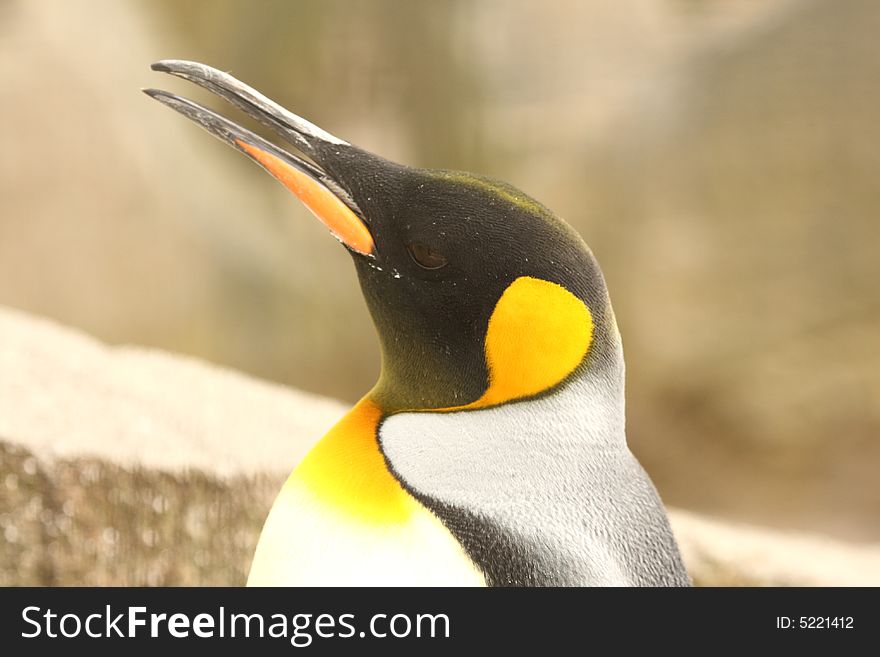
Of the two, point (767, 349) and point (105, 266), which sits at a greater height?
point (105, 266)

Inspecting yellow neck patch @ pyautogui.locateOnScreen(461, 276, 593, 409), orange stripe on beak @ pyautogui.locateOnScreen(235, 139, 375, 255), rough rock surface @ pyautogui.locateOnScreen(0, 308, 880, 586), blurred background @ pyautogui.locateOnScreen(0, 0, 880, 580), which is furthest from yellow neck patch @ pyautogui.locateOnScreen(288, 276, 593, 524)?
blurred background @ pyautogui.locateOnScreen(0, 0, 880, 580)

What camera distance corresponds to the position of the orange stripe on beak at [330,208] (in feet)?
2.50

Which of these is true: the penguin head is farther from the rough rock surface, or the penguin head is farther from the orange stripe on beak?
the rough rock surface

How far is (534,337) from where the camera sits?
71 centimetres

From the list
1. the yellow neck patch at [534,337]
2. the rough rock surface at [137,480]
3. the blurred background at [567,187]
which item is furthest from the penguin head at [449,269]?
A: the blurred background at [567,187]

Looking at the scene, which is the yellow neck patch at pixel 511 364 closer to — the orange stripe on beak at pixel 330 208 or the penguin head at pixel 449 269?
the penguin head at pixel 449 269

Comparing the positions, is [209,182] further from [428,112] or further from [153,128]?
[428,112]

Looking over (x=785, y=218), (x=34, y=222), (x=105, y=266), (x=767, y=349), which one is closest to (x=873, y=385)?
(x=767, y=349)

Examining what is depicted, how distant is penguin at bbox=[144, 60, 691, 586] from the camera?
686 millimetres

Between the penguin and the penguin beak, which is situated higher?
the penguin beak

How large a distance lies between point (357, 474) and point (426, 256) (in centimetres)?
18

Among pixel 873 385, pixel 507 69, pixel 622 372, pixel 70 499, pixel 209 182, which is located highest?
pixel 507 69

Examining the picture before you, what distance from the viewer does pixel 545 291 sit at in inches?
27.6

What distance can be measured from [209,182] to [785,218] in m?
1.79
